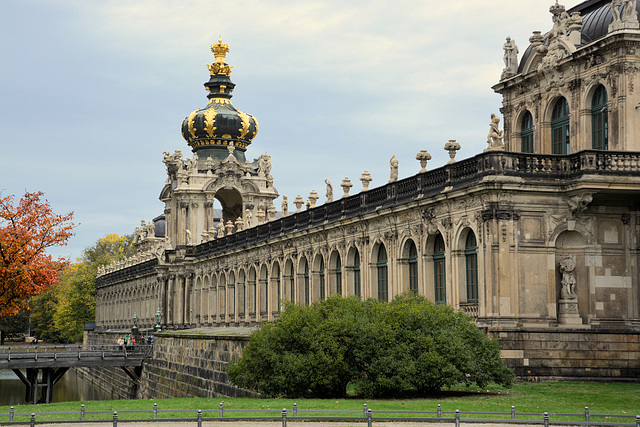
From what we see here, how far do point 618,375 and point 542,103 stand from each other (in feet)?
Answer: 44.1

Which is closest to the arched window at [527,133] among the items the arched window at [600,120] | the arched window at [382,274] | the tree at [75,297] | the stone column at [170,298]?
the arched window at [600,120]

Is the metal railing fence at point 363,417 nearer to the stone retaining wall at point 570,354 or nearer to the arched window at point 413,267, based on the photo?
the stone retaining wall at point 570,354

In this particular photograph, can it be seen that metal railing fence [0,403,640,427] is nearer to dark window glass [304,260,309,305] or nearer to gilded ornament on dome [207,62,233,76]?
dark window glass [304,260,309,305]

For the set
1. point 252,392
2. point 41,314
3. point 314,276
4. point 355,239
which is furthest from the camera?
point 41,314

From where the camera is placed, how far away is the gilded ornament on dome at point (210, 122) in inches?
3511

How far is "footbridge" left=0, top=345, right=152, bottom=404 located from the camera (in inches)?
2512

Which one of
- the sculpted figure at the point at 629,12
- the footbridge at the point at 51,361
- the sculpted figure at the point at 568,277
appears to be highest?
the sculpted figure at the point at 629,12

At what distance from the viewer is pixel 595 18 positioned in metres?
41.1

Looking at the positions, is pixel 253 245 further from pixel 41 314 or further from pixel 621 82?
pixel 41 314

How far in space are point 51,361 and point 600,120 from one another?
40540 mm

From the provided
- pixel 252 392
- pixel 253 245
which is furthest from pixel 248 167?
pixel 252 392

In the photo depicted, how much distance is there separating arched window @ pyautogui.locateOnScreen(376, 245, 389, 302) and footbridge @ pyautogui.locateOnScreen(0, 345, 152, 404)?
26601 mm

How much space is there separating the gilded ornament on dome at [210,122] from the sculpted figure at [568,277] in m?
57.2

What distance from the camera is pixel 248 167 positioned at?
290 ft
